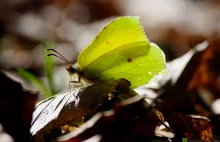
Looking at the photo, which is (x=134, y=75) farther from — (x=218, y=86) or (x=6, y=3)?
(x=6, y=3)

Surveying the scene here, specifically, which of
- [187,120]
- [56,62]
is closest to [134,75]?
[187,120]

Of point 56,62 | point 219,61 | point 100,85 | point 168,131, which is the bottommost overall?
point 168,131

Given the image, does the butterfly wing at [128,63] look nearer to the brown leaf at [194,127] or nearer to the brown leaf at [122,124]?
the brown leaf at [194,127]

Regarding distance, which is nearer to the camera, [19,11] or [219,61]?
[219,61]

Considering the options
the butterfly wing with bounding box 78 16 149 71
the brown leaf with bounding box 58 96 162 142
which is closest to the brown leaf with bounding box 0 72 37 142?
the brown leaf with bounding box 58 96 162 142

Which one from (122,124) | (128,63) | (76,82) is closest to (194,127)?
(122,124)

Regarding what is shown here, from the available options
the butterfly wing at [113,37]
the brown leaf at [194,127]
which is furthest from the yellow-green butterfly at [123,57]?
the brown leaf at [194,127]

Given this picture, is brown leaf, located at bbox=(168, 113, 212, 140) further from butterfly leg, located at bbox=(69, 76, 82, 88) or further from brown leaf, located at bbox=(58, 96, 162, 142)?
butterfly leg, located at bbox=(69, 76, 82, 88)

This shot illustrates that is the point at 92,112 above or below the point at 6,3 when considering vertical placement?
below
